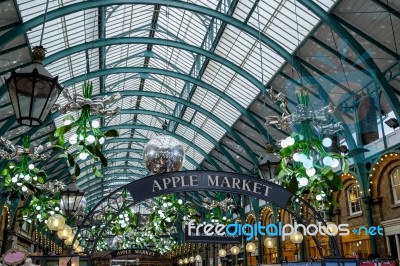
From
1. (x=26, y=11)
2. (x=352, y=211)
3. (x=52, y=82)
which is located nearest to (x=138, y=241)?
(x=352, y=211)

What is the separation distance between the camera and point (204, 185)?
6.42 m

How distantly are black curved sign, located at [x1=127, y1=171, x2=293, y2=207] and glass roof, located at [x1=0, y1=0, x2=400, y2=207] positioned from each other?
585cm

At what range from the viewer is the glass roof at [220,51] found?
53.9 ft

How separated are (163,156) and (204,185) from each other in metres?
1.76

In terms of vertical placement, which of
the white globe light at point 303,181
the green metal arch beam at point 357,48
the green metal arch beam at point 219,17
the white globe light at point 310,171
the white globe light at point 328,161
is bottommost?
the white globe light at point 303,181

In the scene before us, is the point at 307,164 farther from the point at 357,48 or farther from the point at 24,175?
the point at 24,175

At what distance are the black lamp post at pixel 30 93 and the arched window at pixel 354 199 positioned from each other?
17.3 metres

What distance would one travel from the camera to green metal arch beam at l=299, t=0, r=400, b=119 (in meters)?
15.4

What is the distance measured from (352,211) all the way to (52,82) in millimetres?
17828

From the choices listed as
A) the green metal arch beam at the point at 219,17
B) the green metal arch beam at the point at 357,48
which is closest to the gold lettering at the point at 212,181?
the green metal arch beam at the point at 357,48

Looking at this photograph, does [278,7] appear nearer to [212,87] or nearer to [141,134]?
[212,87]

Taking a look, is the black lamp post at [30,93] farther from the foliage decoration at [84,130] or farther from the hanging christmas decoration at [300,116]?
the hanging christmas decoration at [300,116]

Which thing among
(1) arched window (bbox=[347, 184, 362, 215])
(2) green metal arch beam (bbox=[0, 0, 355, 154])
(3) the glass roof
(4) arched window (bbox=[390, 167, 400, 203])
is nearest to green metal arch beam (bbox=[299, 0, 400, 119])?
(3) the glass roof

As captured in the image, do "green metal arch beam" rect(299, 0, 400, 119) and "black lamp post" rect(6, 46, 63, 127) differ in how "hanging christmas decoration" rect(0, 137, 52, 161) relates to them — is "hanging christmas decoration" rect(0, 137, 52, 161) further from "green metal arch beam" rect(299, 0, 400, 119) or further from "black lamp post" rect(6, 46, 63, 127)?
"green metal arch beam" rect(299, 0, 400, 119)
